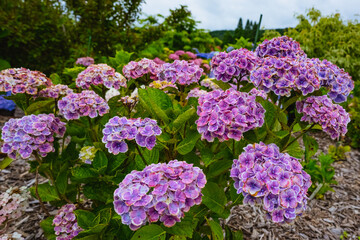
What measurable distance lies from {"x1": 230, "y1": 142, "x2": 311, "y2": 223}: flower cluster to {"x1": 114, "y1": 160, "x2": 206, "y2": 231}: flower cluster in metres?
0.20

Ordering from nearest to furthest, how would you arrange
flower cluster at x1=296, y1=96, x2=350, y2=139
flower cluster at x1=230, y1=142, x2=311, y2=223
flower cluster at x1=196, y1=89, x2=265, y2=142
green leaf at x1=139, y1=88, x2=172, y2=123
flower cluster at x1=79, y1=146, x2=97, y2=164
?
flower cluster at x1=230, y1=142, x2=311, y2=223, flower cluster at x1=196, y1=89, x2=265, y2=142, flower cluster at x1=296, y1=96, x2=350, y2=139, green leaf at x1=139, y1=88, x2=172, y2=123, flower cluster at x1=79, y1=146, x2=97, y2=164

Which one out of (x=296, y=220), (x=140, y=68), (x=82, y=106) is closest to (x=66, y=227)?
(x=82, y=106)

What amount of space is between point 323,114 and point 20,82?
1.75 meters

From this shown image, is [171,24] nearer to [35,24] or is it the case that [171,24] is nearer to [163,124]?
[35,24]

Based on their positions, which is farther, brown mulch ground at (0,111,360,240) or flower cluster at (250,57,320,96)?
brown mulch ground at (0,111,360,240)

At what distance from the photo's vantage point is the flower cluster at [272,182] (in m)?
1.02

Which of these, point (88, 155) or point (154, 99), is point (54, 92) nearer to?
point (88, 155)

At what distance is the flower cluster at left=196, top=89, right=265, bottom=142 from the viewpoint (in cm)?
115

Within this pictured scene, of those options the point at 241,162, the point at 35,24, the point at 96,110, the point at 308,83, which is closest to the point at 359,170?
the point at 308,83

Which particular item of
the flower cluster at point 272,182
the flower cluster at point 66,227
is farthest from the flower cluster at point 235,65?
the flower cluster at point 66,227

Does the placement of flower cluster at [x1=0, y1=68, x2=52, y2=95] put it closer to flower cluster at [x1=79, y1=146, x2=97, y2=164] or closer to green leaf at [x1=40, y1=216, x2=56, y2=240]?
flower cluster at [x1=79, y1=146, x2=97, y2=164]

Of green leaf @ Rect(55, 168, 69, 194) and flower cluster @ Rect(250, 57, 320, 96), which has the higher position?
flower cluster @ Rect(250, 57, 320, 96)

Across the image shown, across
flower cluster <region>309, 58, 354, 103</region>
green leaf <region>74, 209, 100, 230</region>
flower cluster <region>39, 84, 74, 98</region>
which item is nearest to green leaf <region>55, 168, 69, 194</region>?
green leaf <region>74, 209, 100, 230</region>

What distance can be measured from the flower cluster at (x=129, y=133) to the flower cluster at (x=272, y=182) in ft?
1.28
